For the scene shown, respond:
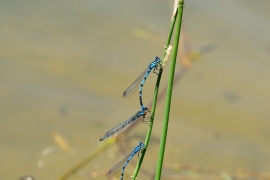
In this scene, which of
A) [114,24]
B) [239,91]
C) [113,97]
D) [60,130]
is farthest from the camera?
[114,24]

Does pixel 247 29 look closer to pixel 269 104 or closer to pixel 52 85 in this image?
pixel 269 104

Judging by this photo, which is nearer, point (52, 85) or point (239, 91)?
point (52, 85)

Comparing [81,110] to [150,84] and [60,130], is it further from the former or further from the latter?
[150,84]

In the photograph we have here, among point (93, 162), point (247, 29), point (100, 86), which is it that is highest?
point (247, 29)

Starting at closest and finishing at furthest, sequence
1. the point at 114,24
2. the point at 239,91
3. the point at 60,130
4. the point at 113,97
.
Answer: the point at 60,130, the point at 113,97, the point at 239,91, the point at 114,24

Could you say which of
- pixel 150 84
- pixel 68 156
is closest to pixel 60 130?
pixel 68 156

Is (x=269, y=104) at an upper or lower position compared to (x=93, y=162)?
upper

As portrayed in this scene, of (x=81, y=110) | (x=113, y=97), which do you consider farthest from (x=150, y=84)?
(x=81, y=110)
